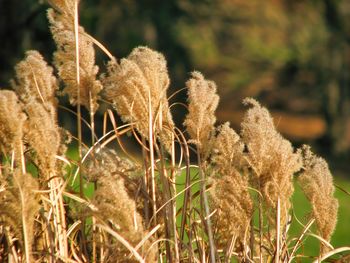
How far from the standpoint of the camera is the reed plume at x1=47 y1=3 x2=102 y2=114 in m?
2.62

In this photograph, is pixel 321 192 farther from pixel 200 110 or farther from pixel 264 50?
pixel 264 50

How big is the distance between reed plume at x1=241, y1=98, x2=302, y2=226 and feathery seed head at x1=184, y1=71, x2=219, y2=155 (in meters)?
0.12

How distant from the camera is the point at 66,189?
264 centimetres

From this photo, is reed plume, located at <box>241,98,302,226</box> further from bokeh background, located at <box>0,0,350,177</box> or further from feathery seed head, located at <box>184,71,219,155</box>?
bokeh background, located at <box>0,0,350,177</box>

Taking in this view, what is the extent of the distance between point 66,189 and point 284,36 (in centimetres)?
2326

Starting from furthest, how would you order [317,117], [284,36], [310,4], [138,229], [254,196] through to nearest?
[317,117]
[284,36]
[310,4]
[254,196]
[138,229]

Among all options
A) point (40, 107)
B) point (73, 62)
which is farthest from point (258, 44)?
point (40, 107)

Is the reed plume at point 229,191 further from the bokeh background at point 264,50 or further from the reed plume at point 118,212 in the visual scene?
the bokeh background at point 264,50

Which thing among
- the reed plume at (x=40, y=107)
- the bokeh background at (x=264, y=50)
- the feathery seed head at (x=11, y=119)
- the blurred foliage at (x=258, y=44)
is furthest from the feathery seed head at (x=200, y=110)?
the blurred foliage at (x=258, y=44)

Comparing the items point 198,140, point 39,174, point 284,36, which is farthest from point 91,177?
point 284,36

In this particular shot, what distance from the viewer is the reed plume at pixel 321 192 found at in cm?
259

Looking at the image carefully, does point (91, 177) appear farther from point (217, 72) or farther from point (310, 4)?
point (217, 72)

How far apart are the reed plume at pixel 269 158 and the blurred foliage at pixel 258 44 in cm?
1573

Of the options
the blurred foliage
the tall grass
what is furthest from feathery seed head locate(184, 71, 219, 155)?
the blurred foliage
